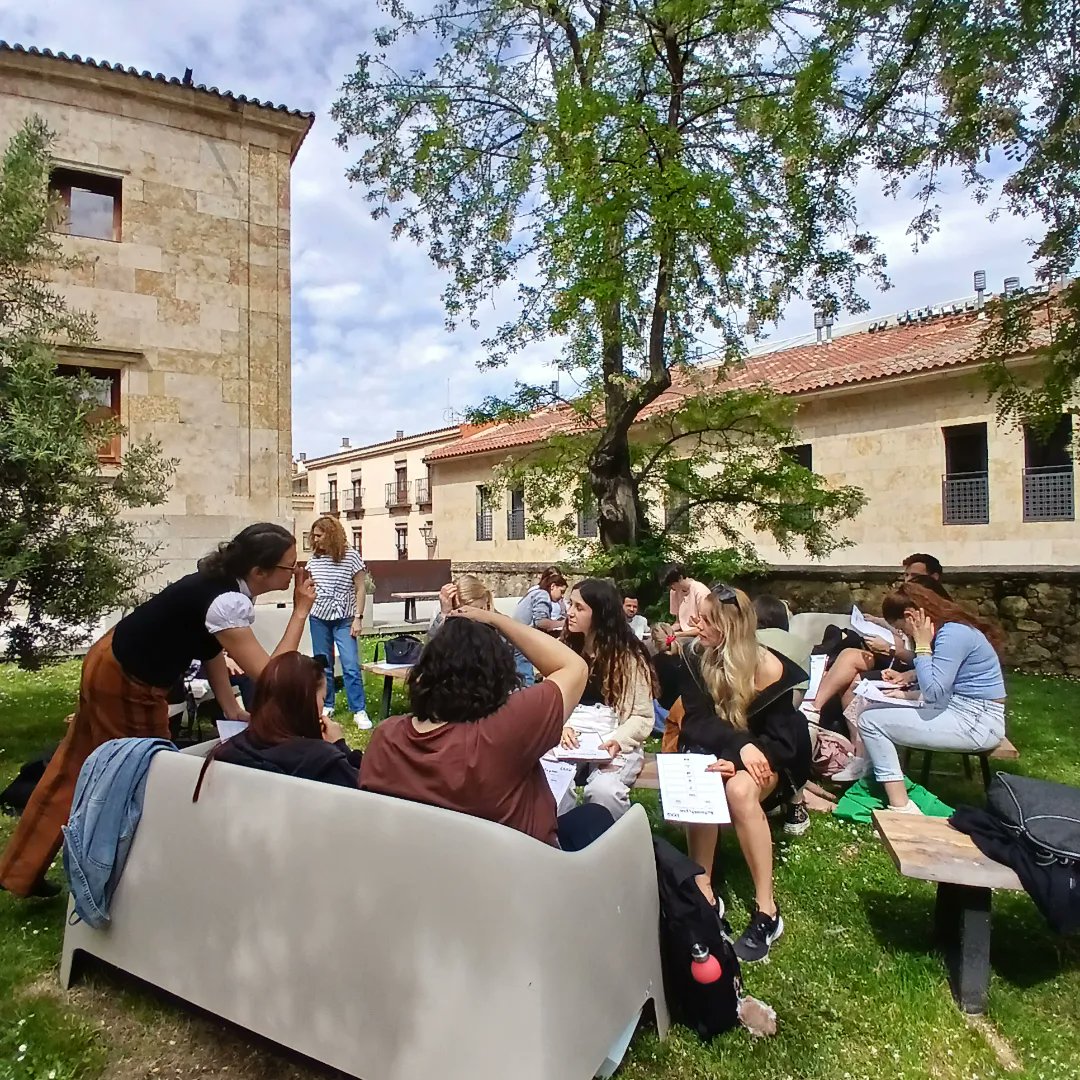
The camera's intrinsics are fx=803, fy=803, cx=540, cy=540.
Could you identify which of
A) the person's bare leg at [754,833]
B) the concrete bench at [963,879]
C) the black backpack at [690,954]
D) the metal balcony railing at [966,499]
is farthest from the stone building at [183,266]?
the metal balcony railing at [966,499]

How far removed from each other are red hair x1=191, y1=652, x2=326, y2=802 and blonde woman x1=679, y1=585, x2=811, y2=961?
1574 millimetres

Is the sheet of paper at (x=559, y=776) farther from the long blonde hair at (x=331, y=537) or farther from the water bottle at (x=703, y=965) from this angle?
the long blonde hair at (x=331, y=537)

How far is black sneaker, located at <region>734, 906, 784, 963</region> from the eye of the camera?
9.63 feet

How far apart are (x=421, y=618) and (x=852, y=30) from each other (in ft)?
37.0

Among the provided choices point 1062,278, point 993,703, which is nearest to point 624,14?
point 1062,278

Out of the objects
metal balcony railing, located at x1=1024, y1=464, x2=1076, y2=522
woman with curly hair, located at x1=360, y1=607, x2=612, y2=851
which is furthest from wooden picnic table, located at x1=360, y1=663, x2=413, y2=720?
metal balcony railing, located at x1=1024, y1=464, x2=1076, y2=522

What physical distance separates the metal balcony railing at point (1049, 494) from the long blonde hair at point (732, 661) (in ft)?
51.0

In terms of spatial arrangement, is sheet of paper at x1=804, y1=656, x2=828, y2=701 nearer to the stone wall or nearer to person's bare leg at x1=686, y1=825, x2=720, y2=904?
person's bare leg at x1=686, y1=825, x2=720, y2=904

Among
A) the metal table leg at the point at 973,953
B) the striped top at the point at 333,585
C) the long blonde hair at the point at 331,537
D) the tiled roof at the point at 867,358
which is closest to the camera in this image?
the metal table leg at the point at 973,953

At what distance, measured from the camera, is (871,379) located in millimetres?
16844

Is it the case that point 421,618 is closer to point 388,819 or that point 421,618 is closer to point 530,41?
point 530,41

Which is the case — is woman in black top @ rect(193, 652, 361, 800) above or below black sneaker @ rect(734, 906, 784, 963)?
above

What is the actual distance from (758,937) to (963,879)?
79cm

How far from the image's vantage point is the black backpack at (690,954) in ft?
7.98
